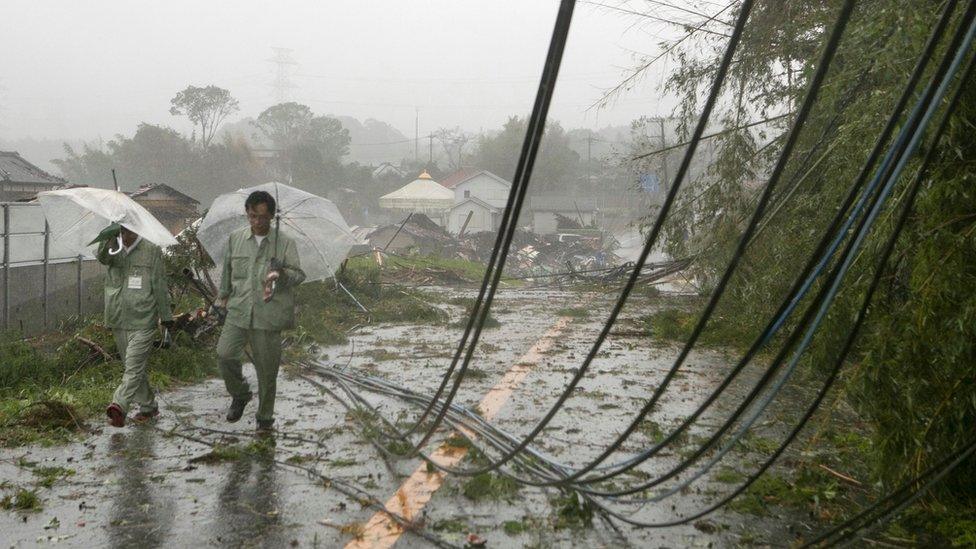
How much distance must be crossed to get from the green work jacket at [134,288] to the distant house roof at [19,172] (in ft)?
93.3

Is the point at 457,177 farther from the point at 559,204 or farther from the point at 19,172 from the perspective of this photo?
the point at 19,172

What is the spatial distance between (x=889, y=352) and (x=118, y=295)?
5652 mm

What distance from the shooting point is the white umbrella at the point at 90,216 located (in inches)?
281

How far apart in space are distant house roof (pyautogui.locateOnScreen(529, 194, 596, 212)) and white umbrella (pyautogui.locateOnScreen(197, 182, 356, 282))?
6086cm

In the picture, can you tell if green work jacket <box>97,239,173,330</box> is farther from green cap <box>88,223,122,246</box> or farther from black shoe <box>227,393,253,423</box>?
black shoe <box>227,393,253,423</box>

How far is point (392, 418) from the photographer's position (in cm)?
745

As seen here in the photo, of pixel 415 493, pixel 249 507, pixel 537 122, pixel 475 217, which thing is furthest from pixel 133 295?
pixel 475 217

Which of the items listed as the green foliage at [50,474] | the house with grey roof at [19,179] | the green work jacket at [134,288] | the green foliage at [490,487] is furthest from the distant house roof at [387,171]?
the green foliage at [490,487]

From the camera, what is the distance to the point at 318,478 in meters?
5.59

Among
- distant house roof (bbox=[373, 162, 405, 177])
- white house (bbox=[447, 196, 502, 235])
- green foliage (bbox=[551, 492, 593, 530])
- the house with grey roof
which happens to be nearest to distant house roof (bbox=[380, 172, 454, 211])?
white house (bbox=[447, 196, 502, 235])

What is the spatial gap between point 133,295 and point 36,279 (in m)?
7.07

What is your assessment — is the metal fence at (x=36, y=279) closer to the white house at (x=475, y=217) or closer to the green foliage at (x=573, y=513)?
Answer: the green foliage at (x=573, y=513)

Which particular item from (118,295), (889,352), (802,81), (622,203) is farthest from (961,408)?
(622,203)

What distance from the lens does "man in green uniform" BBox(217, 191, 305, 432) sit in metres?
6.82
